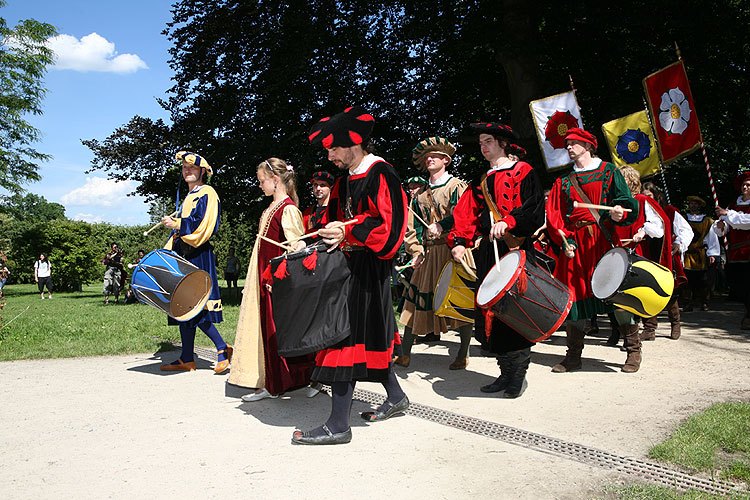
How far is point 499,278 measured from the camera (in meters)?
4.17

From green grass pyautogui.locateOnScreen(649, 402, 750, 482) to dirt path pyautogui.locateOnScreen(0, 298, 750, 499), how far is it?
0.46ft

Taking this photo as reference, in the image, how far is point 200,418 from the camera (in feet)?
13.8

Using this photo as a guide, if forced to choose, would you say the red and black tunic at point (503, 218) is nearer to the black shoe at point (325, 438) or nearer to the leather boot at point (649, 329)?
the black shoe at point (325, 438)

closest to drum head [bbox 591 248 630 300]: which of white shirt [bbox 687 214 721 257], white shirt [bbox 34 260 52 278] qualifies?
white shirt [bbox 687 214 721 257]

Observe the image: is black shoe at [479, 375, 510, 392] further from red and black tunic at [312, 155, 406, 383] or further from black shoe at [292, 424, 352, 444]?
black shoe at [292, 424, 352, 444]

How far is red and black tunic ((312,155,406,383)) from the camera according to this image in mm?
3564

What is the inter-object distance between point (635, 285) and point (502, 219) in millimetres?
1368

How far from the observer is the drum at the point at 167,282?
5086mm

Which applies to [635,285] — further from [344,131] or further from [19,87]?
[19,87]

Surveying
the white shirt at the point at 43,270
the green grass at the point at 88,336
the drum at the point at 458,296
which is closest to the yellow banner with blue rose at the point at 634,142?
the drum at the point at 458,296

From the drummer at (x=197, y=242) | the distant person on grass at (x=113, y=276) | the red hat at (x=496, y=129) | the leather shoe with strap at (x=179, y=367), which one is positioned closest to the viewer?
the red hat at (x=496, y=129)

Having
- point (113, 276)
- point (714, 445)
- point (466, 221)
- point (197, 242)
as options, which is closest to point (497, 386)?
point (466, 221)

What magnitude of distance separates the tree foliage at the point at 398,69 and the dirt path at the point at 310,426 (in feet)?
25.5

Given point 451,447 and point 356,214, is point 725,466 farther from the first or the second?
point 356,214
